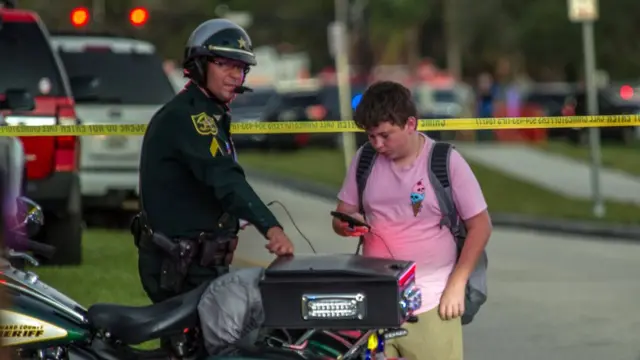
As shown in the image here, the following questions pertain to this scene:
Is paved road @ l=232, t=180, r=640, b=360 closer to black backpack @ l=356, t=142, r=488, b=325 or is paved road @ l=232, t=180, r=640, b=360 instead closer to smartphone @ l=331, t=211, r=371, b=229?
black backpack @ l=356, t=142, r=488, b=325

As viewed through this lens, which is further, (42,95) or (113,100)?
(113,100)

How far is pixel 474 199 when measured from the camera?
5730 millimetres

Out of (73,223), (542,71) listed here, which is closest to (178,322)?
(73,223)

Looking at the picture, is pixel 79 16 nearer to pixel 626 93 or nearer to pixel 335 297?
pixel 335 297

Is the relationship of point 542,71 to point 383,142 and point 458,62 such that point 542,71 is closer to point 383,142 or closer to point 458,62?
point 458,62

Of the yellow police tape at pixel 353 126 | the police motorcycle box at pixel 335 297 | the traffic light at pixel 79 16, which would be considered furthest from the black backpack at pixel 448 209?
the traffic light at pixel 79 16

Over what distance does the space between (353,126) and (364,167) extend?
9.36 ft

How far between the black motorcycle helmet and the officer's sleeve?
0.21 m

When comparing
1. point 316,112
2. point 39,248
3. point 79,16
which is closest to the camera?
point 39,248

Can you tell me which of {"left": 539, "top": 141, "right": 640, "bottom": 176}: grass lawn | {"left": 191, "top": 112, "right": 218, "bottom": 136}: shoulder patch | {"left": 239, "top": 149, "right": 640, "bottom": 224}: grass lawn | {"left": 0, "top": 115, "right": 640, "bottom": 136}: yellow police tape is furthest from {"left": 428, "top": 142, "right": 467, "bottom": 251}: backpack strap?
{"left": 539, "top": 141, "right": 640, "bottom": 176}: grass lawn

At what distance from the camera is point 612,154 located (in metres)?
33.6

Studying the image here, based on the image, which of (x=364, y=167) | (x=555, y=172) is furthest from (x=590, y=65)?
(x=364, y=167)

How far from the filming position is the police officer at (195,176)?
5.54 m

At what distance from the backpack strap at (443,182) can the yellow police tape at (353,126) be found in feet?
8.58
